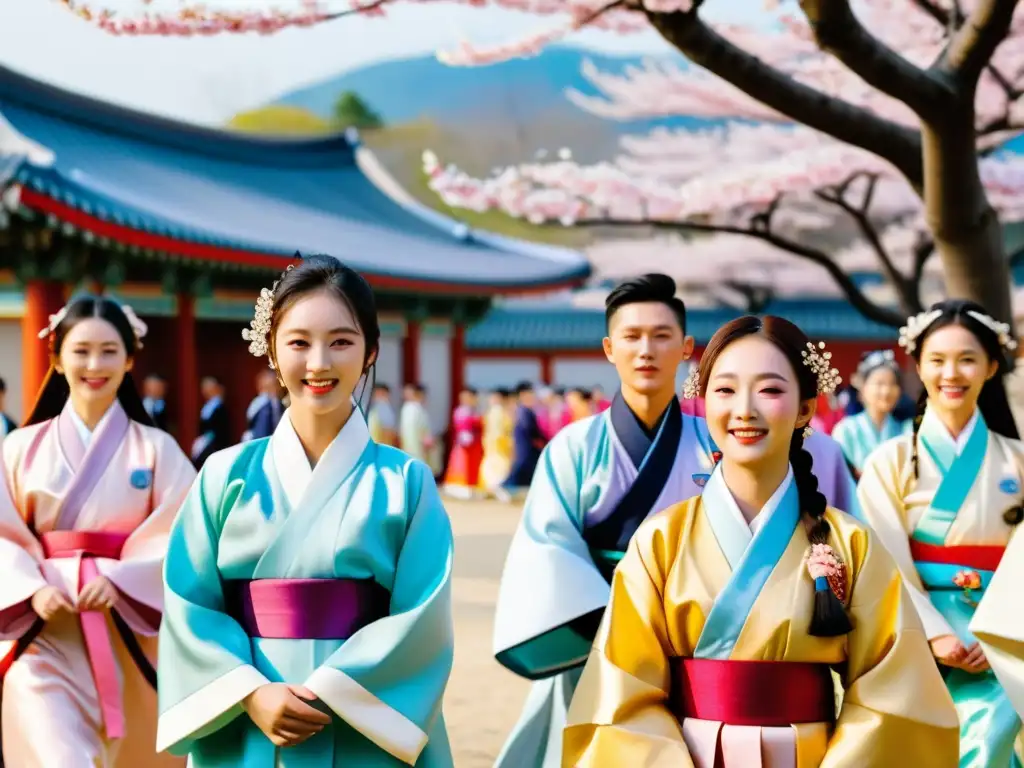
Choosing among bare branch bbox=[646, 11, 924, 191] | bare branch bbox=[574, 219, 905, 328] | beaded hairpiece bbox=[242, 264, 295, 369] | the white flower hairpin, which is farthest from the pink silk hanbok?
bare branch bbox=[574, 219, 905, 328]

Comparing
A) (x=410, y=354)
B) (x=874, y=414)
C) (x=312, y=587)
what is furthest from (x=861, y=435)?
(x=410, y=354)

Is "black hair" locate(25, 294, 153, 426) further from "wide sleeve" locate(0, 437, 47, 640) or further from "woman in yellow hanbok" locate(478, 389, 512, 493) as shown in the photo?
"woman in yellow hanbok" locate(478, 389, 512, 493)

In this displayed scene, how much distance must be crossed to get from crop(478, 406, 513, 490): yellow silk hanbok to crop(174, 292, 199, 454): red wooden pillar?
5.27m

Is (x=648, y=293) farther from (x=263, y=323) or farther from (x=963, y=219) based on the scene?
(x=963, y=219)

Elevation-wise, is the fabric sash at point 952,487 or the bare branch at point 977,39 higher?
the bare branch at point 977,39

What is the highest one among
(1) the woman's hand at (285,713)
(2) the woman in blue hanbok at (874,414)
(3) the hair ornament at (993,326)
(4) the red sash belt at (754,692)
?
(3) the hair ornament at (993,326)

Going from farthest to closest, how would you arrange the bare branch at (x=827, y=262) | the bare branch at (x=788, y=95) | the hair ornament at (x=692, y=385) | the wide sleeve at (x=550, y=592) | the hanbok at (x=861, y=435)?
1. the bare branch at (x=827, y=262)
2. the hanbok at (x=861, y=435)
3. the bare branch at (x=788, y=95)
4. the wide sleeve at (x=550, y=592)
5. the hair ornament at (x=692, y=385)

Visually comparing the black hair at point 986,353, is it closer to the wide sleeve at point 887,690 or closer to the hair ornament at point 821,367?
the hair ornament at point 821,367

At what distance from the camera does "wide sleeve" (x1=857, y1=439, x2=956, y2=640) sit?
174 inches

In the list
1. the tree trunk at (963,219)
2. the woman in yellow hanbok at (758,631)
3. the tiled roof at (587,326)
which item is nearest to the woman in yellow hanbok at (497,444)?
the tiled roof at (587,326)

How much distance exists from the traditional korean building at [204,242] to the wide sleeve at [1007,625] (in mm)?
10748

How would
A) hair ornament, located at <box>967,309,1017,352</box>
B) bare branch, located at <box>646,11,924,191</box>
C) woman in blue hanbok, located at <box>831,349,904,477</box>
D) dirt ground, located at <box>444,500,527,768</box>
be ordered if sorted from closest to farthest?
hair ornament, located at <box>967,309,1017,352</box>, dirt ground, located at <box>444,500,527,768</box>, bare branch, located at <box>646,11,924,191</box>, woman in blue hanbok, located at <box>831,349,904,477</box>

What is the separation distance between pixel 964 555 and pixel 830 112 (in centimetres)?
327

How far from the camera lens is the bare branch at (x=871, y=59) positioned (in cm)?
623
